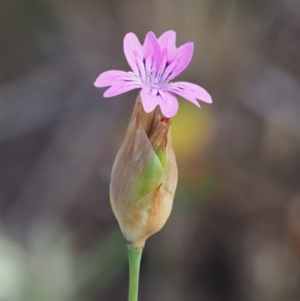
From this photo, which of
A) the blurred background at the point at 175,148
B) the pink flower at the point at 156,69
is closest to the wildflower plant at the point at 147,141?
the pink flower at the point at 156,69

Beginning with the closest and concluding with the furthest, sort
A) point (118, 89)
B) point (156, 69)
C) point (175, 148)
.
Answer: point (118, 89) → point (156, 69) → point (175, 148)

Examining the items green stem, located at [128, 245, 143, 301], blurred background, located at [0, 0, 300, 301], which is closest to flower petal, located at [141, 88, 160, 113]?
green stem, located at [128, 245, 143, 301]

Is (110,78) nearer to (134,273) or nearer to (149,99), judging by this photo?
(149,99)

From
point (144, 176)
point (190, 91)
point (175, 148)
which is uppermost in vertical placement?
point (190, 91)

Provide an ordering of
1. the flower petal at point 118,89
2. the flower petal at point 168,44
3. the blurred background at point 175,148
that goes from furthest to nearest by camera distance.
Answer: the blurred background at point 175,148 → the flower petal at point 168,44 → the flower petal at point 118,89

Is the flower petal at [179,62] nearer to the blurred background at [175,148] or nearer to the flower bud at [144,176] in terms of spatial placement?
the flower bud at [144,176]

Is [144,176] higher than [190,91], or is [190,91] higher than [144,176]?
[190,91]

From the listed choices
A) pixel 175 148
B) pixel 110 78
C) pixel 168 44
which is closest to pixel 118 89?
pixel 110 78
